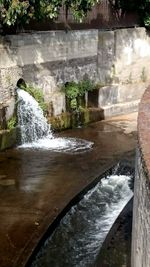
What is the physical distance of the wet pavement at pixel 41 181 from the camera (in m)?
8.31

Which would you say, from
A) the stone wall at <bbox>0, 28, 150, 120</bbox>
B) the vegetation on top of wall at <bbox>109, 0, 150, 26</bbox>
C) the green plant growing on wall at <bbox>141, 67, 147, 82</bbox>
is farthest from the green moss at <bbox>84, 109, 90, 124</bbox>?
the vegetation on top of wall at <bbox>109, 0, 150, 26</bbox>

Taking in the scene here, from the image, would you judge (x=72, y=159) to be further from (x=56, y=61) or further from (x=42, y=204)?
(x=56, y=61)

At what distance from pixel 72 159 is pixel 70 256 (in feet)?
15.4

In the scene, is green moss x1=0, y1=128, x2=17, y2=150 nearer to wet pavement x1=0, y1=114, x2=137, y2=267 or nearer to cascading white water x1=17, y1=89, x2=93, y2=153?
wet pavement x1=0, y1=114, x2=137, y2=267

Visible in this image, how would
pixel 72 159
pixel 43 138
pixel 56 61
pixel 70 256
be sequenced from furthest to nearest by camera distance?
pixel 56 61
pixel 43 138
pixel 72 159
pixel 70 256

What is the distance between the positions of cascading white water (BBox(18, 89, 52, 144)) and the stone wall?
1.36ft

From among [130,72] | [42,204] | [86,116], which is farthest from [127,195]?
[130,72]

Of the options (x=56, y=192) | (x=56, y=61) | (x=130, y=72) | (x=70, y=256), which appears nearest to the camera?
(x=70, y=256)

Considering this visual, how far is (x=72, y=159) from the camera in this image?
12.6 meters

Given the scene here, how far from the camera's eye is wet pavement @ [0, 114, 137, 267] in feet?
27.3

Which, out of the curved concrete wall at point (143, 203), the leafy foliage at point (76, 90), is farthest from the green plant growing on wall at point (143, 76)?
the curved concrete wall at point (143, 203)

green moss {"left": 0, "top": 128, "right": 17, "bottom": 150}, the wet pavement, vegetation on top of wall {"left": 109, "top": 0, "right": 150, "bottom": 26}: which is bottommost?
the wet pavement

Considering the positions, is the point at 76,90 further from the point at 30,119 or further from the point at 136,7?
the point at 136,7

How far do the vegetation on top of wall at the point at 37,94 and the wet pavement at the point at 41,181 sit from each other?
123 centimetres
